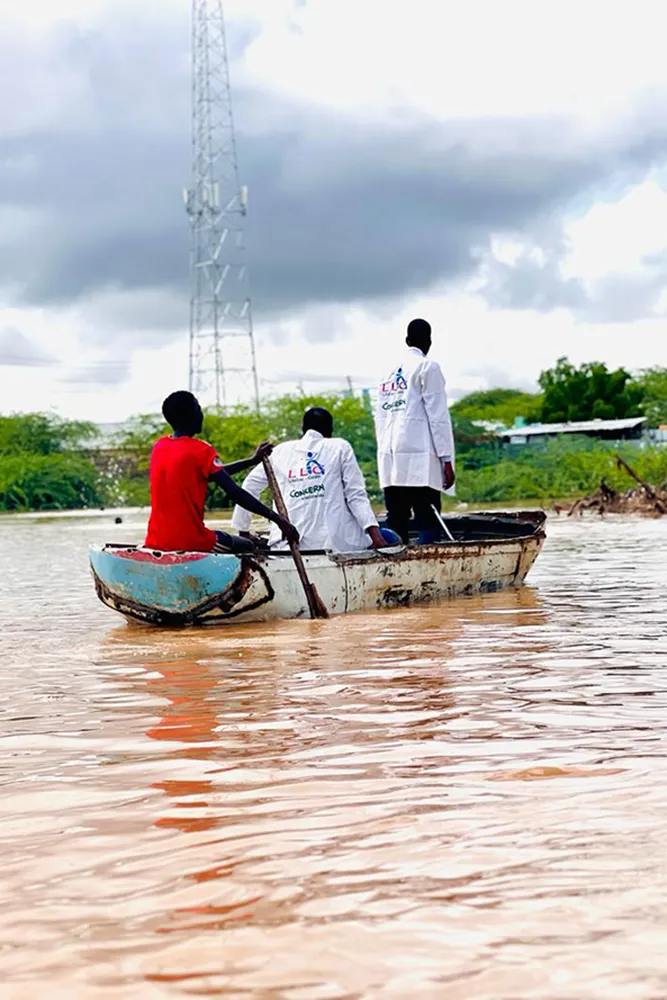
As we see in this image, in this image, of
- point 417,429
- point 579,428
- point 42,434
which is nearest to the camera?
point 417,429

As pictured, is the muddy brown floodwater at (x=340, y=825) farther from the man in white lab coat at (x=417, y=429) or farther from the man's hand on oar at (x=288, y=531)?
the man in white lab coat at (x=417, y=429)

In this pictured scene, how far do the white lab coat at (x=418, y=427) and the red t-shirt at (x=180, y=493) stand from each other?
1.96 metres

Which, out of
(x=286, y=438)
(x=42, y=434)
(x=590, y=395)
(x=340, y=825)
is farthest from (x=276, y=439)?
(x=340, y=825)

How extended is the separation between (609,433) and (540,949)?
197ft

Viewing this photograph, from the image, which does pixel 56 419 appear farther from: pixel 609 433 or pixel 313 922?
pixel 313 922

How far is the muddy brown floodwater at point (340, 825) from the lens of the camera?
8.37 ft

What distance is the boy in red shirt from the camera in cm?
839

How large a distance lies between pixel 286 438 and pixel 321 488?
3660cm

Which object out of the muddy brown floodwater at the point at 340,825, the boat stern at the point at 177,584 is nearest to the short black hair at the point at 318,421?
the boat stern at the point at 177,584

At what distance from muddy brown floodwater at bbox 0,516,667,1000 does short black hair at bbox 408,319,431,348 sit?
358 cm

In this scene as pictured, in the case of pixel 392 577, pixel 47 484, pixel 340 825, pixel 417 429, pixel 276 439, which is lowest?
pixel 340 825

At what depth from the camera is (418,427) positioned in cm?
1002

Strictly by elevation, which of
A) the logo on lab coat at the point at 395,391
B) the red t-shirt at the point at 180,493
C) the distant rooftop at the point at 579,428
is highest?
the distant rooftop at the point at 579,428

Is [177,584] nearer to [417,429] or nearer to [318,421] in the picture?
[318,421]
